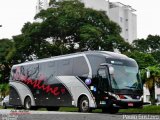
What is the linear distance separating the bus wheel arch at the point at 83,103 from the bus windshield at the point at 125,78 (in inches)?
77.8

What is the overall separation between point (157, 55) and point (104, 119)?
56468mm

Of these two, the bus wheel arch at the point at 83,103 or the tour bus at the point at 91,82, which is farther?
the bus wheel arch at the point at 83,103

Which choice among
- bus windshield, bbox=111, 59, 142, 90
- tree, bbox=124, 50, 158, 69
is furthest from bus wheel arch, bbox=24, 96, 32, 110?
tree, bbox=124, 50, 158, 69

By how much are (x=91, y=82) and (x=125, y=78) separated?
184 centimetres

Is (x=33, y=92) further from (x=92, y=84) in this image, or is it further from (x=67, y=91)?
(x=92, y=84)

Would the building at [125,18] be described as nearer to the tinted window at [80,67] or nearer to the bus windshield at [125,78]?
the tinted window at [80,67]

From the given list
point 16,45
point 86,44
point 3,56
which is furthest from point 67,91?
point 3,56

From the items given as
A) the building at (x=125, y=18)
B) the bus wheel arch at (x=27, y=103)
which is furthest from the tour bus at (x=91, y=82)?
the building at (x=125, y=18)

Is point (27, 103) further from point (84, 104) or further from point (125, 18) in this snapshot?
point (125, 18)

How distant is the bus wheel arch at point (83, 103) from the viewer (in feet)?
74.6

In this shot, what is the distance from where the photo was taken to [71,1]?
48906mm

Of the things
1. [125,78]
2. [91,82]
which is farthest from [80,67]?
[125,78]

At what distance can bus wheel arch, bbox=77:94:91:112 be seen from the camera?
74.6 feet

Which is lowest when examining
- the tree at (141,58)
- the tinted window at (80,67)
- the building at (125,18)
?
the tinted window at (80,67)
